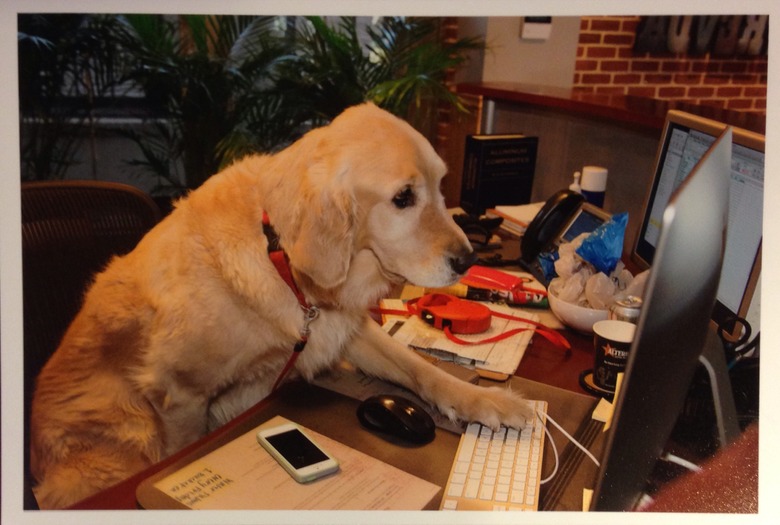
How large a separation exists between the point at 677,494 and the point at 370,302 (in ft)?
2.39

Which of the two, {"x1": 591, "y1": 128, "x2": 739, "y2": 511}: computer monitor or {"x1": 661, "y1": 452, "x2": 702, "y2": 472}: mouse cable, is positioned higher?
{"x1": 591, "y1": 128, "x2": 739, "y2": 511}: computer monitor

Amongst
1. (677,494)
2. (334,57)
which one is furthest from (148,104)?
(677,494)

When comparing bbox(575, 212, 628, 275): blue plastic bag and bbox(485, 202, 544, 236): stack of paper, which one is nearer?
bbox(575, 212, 628, 275): blue plastic bag

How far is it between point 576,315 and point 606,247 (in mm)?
198

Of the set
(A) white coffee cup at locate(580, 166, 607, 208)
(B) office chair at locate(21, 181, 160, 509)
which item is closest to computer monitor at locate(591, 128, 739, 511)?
(B) office chair at locate(21, 181, 160, 509)

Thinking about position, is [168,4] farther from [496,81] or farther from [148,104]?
[496,81]

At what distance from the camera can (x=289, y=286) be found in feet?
4.03

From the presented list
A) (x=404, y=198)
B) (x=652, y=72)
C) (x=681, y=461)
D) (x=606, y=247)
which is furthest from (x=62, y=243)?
(x=652, y=72)

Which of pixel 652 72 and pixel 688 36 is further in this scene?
pixel 652 72

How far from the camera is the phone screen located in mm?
969

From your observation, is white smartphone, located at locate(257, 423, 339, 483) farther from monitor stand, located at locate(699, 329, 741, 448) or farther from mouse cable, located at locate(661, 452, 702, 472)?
monitor stand, located at locate(699, 329, 741, 448)

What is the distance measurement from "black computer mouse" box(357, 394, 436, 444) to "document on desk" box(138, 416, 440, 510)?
6 cm

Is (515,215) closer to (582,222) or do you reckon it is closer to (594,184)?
(594,184)

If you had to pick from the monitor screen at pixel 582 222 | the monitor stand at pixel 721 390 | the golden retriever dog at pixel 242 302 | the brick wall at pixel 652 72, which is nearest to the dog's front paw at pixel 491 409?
the golden retriever dog at pixel 242 302
